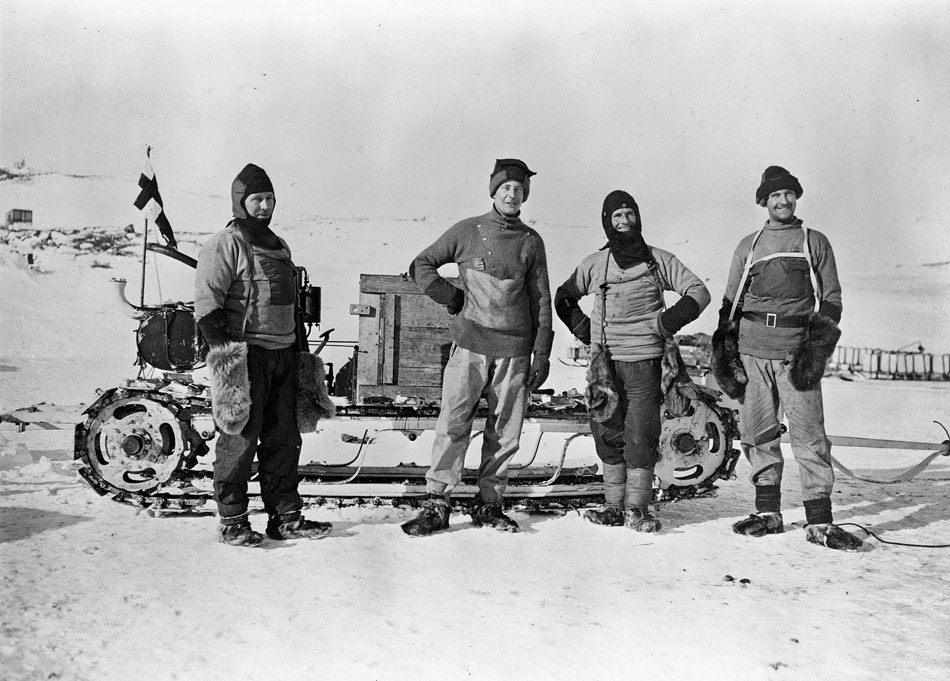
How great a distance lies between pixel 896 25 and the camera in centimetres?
434

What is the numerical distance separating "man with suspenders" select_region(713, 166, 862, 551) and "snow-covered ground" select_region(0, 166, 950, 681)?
1.08ft

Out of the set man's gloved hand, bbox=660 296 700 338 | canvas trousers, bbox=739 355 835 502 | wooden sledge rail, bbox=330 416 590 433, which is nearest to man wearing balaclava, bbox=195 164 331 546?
wooden sledge rail, bbox=330 416 590 433

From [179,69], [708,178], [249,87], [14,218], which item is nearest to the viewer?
[179,69]

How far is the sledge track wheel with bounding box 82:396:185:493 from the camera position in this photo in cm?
452

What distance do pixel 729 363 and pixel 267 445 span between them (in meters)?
2.68

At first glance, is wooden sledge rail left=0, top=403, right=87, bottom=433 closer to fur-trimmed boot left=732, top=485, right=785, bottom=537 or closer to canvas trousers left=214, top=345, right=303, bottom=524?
canvas trousers left=214, top=345, right=303, bottom=524

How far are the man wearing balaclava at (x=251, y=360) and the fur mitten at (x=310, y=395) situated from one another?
0.04m

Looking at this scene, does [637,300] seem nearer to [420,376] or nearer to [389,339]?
[420,376]

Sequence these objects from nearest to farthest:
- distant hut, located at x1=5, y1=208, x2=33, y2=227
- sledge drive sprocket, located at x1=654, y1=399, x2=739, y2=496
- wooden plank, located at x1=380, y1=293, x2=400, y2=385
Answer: sledge drive sprocket, located at x1=654, y1=399, x2=739, y2=496 → wooden plank, located at x1=380, y1=293, x2=400, y2=385 → distant hut, located at x1=5, y1=208, x2=33, y2=227

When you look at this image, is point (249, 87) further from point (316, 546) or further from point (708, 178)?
point (708, 178)

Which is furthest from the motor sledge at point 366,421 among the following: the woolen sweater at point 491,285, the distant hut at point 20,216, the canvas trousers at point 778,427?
the distant hut at point 20,216

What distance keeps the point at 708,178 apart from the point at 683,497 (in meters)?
3.92

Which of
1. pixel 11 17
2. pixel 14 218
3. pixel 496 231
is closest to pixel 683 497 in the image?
pixel 496 231

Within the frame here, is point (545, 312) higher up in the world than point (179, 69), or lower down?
lower down
